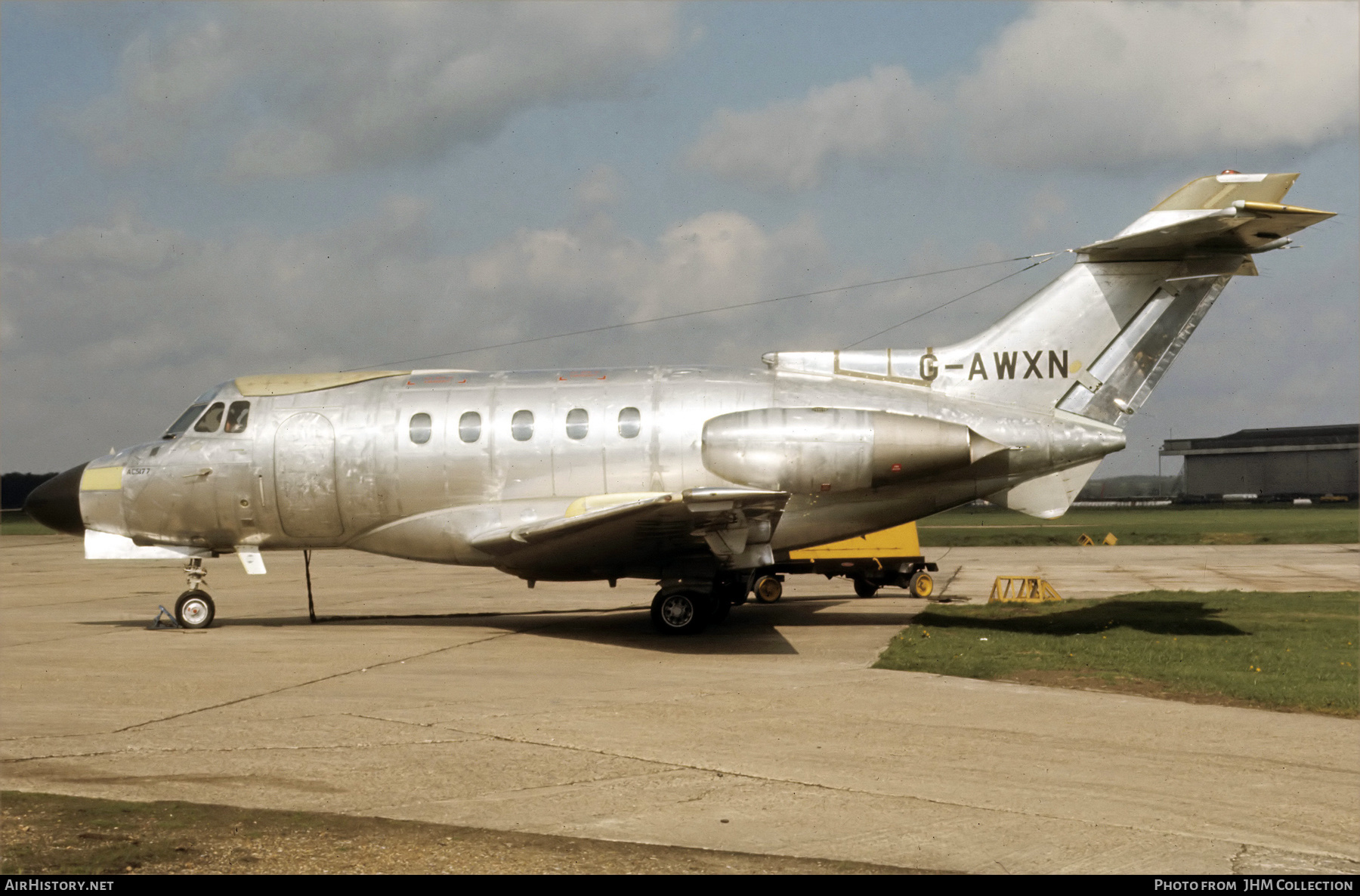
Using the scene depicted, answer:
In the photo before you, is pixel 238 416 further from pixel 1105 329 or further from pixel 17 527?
pixel 17 527

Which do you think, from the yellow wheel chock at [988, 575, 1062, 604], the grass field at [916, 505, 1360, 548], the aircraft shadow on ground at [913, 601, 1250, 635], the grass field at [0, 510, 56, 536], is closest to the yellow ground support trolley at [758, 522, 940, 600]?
the yellow wheel chock at [988, 575, 1062, 604]

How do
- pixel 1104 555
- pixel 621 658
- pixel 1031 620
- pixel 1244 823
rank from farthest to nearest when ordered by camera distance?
pixel 1104 555 → pixel 1031 620 → pixel 621 658 → pixel 1244 823

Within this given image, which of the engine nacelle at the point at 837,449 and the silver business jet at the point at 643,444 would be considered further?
the silver business jet at the point at 643,444

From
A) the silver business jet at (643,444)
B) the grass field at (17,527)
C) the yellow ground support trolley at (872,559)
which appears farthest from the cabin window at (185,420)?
the grass field at (17,527)

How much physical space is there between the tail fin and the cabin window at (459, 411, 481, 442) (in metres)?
7.57

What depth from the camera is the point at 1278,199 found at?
1644cm

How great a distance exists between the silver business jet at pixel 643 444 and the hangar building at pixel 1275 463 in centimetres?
10544

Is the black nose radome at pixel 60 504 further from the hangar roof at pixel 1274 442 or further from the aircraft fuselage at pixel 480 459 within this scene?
the hangar roof at pixel 1274 442

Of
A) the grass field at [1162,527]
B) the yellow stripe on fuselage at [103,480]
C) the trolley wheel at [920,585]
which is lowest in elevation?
the grass field at [1162,527]

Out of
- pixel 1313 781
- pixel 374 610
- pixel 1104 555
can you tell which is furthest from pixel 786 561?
pixel 1104 555

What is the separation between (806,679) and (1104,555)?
2878 centimetres

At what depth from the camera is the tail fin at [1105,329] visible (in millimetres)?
17906

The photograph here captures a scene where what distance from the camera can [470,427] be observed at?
722 inches

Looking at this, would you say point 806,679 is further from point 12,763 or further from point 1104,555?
point 1104,555
